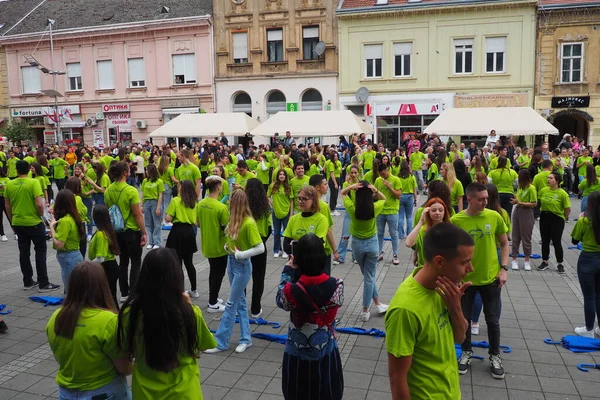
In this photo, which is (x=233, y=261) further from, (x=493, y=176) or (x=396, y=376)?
(x=493, y=176)

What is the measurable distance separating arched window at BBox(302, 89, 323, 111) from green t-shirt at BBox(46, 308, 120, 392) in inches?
1031

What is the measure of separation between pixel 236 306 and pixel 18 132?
97.4 feet

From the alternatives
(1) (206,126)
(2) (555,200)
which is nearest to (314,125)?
(1) (206,126)

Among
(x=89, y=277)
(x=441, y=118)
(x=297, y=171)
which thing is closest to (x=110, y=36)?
(x=441, y=118)

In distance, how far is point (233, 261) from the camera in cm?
565

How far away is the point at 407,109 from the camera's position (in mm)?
26891

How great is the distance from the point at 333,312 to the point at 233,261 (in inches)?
95.7

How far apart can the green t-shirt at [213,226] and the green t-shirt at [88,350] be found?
3.14 metres

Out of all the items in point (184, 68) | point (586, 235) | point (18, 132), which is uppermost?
point (184, 68)

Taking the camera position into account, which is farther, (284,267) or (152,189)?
(152,189)

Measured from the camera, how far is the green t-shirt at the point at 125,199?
7031mm

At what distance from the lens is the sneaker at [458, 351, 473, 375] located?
16.3 feet

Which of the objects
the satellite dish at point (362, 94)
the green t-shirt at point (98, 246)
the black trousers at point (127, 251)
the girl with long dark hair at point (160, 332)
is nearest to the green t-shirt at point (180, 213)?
the black trousers at point (127, 251)

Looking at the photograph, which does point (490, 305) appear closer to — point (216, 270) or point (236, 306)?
point (236, 306)
